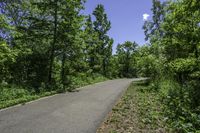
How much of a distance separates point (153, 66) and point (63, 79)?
819cm

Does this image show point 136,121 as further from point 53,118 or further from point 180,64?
point 180,64

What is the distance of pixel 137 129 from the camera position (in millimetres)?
6180

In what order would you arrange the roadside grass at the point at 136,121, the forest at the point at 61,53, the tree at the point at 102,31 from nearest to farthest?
the roadside grass at the point at 136,121 < the forest at the point at 61,53 < the tree at the point at 102,31

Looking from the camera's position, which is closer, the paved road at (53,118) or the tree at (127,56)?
the paved road at (53,118)

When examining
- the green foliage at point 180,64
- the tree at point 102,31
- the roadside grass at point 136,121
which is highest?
the tree at point 102,31

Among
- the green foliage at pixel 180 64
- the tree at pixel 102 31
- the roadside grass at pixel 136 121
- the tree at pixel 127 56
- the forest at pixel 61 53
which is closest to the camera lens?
the roadside grass at pixel 136 121

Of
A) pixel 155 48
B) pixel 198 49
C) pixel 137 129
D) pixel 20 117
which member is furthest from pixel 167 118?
pixel 155 48

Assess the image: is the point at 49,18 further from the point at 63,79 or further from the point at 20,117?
the point at 20,117

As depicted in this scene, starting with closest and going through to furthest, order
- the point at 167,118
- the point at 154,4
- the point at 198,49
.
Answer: the point at 167,118 < the point at 198,49 < the point at 154,4

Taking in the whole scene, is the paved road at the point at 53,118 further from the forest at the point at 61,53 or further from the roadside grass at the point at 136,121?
the forest at the point at 61,53

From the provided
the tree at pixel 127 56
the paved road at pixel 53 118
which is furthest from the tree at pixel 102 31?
the paved road at pixel 53 118

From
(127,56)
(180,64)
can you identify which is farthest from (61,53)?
(127,56)

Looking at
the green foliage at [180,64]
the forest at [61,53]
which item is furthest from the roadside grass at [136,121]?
→ the forest at [61,53]

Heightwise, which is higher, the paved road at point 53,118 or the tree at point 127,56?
the tree at point 127,56
